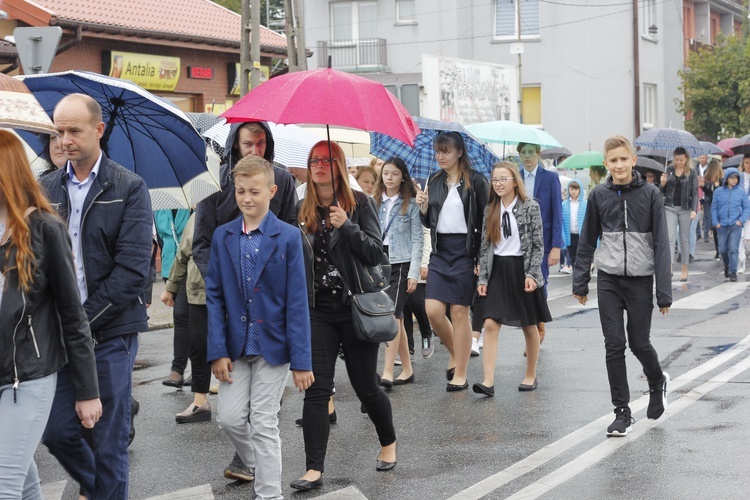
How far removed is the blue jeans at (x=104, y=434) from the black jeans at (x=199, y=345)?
2.58 meters

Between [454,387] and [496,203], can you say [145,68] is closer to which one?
[496,203]

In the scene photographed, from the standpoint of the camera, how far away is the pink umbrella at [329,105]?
6105 mm

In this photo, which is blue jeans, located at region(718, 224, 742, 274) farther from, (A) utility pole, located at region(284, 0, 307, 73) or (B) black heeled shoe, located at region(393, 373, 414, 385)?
(B) black heeled shoe, located at region(393, 373, 414, 385)

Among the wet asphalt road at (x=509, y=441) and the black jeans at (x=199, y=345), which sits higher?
the black jeans at (x=199, y=345)

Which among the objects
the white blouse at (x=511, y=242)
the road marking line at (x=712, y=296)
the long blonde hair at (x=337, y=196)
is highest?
the long blonde hair at (x=337, y=196)

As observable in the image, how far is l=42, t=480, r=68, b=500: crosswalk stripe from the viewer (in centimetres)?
611

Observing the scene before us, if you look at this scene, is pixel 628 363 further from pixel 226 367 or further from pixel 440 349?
pixel 226 367

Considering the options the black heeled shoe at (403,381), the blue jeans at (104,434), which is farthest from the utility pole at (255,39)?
the blue jeans at (104,434)

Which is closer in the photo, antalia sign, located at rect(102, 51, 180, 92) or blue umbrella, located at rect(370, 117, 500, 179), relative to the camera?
blue umbrella, located at rect(370, 117, 500, 179)

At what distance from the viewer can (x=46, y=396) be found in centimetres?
412

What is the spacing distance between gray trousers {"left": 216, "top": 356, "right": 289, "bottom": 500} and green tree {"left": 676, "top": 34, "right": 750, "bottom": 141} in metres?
39.0

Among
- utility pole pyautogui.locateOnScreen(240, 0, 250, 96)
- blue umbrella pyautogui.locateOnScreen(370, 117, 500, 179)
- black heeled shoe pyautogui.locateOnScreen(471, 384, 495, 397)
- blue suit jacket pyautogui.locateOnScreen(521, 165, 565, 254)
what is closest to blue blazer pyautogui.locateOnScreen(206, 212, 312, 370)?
black heeled shoe pyautogui.locateOnScreen(471, 384, 495, 397)

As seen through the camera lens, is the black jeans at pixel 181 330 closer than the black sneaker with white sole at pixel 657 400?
No

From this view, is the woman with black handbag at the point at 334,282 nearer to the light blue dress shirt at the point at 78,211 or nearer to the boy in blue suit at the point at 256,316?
the boy in blue suit at the point at 256,316
